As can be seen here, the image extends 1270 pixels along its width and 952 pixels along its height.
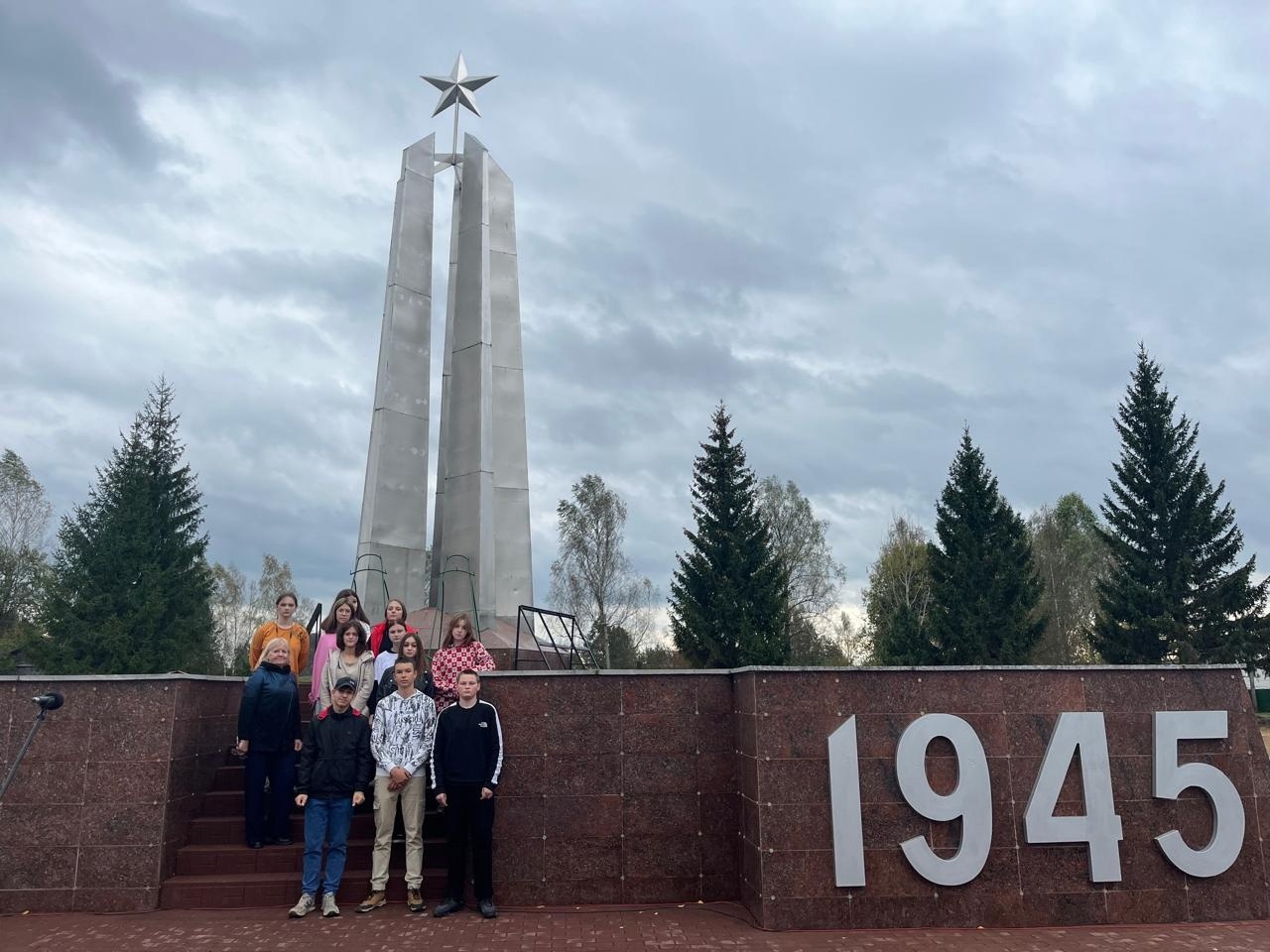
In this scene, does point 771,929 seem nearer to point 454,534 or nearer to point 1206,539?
point 454,534

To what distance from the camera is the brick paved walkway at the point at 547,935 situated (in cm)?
524

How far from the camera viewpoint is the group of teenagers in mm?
5918

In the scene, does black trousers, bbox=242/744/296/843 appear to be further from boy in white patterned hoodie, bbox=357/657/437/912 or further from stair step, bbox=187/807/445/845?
boy in white patterned hoodie, bbox=357/657/437/912

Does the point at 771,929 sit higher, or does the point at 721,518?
the point at 721,518

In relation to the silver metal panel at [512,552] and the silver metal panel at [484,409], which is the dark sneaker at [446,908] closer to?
the silver metal panel at [484,409]

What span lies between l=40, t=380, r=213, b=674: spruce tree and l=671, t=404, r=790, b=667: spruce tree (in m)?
13.6

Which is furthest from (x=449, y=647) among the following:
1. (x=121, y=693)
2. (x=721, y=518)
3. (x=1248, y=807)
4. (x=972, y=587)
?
(x=972, y=587)

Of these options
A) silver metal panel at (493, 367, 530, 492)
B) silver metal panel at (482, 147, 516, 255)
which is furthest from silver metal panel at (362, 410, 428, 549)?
silver metal panel at (482, 147, 516, 255)

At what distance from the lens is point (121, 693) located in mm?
6352

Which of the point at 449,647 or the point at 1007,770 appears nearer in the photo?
the point at 1007,770

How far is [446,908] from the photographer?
19.1ft

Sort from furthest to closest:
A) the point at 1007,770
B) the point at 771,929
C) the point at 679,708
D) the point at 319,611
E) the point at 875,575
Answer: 1. the point at 875,575
2. the point at 319,611
3. the point at 679,708
4. the point at 1007,770
5. the point at 771,929

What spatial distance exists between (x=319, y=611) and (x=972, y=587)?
21092 mm

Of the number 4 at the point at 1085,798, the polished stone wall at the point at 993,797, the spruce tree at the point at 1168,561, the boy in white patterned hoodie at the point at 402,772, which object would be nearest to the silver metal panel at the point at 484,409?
the boy in white patterned hoodie at the point at 402,772
